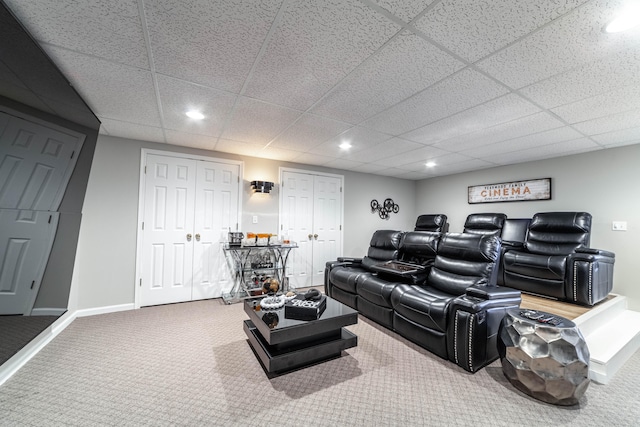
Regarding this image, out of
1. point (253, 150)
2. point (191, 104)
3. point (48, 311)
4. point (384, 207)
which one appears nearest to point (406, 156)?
point (384, 207)

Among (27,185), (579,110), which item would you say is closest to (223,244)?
(27,185)

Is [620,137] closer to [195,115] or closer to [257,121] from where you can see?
[257,121]

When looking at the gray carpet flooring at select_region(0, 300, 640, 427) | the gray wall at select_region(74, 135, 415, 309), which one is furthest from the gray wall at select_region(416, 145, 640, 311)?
the gray wall at select_region(74, 135, 415, 309)

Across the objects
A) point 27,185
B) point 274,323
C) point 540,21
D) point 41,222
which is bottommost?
point 274,323

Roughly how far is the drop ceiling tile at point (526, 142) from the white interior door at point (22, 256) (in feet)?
16.0

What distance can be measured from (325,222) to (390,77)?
133 inches

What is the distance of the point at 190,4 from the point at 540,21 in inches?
72.4

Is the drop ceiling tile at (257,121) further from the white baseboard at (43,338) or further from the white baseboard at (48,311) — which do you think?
the white baseboard at (43,338)

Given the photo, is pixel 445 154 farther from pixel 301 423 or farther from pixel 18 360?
pixel 18 360

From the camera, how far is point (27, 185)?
5.81 ft

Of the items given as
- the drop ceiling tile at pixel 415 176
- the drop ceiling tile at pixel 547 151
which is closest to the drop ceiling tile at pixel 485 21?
the drop ceiling tile at pixel 547 151

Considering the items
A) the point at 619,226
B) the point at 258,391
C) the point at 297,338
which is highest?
the point at 619,226

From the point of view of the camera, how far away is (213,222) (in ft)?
13.2

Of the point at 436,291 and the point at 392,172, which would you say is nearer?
the point at 436,291
